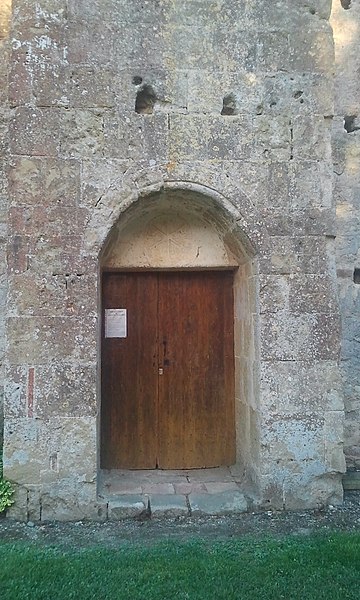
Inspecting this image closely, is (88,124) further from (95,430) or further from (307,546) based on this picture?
(307,546)

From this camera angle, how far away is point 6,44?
500 centimetres

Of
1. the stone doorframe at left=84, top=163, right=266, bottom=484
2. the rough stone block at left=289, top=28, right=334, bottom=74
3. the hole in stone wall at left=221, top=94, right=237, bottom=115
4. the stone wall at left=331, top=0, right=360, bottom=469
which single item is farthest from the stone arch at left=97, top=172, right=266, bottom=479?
the rough stone block at left=289, top=28, right=334, bottom=74

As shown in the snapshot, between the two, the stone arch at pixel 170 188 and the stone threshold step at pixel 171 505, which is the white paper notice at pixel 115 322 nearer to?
the stone arch at pixel 170 188

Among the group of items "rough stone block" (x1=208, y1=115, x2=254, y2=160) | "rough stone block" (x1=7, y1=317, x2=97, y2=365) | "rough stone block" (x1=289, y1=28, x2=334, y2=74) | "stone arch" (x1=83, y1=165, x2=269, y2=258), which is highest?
"rough stone block" (x1=289, y1=28, x2=334, y2=74)

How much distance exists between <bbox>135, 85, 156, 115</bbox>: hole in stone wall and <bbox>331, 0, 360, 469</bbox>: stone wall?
206 centimetres

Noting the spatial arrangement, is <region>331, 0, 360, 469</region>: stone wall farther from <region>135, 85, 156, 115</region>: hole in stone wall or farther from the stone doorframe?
<region>135, 85, 156, 115</region>: hole in stone wall

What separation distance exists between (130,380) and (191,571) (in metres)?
2.13

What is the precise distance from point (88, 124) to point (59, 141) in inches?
11.6

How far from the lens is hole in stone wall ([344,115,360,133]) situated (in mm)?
5375

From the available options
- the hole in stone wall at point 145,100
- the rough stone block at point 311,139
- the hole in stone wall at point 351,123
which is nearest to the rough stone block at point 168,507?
the rough stone block at point 311,139

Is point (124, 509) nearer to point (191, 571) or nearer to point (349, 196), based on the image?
point (191, 571)

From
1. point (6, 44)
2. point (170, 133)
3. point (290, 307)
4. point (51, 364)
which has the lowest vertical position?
point (51, 364)

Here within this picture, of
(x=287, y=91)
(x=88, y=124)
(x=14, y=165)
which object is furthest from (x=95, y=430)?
(x=287, y=91)

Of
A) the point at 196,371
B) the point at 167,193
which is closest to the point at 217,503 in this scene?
the point at 196,371
